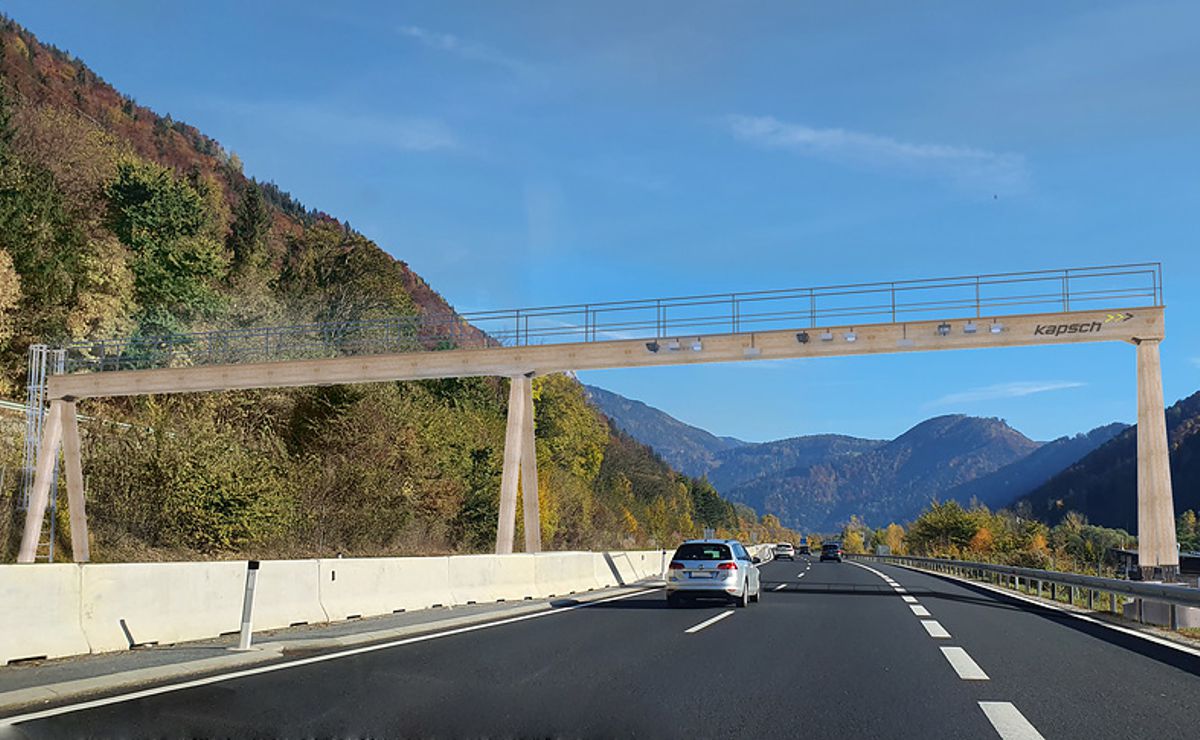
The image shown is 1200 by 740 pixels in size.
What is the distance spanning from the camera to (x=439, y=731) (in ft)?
23.5

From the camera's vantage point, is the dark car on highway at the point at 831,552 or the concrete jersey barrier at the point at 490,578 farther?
the dark car on highway at the point at 831,552

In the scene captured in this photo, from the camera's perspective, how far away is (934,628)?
16.2 metres

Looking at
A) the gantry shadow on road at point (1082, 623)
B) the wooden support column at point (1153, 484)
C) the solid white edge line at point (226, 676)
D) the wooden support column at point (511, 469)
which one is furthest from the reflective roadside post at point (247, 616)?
the wooden support column at point (1153, 484)

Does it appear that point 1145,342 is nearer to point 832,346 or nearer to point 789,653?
point 832,346

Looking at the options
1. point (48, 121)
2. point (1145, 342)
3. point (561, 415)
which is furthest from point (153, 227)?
point (1145, 342)

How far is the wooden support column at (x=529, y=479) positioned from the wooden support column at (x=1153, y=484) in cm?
1797

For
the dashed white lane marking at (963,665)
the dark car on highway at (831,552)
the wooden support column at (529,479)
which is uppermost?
the wooden support column at (529,479)

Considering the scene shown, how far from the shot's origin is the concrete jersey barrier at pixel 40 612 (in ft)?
33.4

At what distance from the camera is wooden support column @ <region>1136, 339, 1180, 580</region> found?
93.9ft

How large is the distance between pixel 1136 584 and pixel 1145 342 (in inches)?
567

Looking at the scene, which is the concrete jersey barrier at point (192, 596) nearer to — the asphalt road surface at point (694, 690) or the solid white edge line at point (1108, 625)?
the asphalt road surface at point (694, 690)

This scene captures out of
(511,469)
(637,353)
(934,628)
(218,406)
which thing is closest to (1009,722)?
(934,628)

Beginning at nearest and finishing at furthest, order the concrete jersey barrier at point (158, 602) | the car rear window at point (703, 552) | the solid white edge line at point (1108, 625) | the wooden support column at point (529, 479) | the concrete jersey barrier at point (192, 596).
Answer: the concrete jersey barrier at point (192, 596)
the concrete jersey barrier at point (158, 602)
the solid white edge line at point (1108, 625)
the car rear window at point (703, 552)
the wooden support column at point (529, 479)

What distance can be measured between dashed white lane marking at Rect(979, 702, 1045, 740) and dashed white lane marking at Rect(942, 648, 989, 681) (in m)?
1.74
